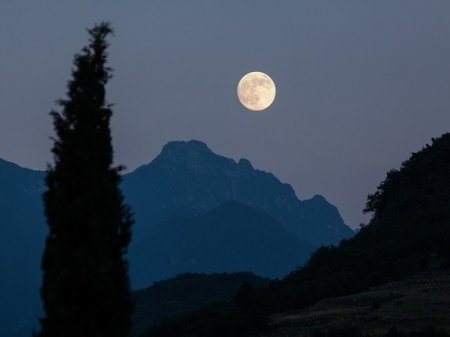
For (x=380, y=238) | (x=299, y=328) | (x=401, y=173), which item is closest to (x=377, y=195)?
(x=401, y=173)

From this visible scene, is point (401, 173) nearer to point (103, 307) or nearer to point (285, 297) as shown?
point (285, 297)

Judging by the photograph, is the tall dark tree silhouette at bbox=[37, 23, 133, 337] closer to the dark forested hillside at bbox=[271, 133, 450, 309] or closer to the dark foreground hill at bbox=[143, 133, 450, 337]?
the dark foreground hill at bbox=[143, 133, 450, 337]

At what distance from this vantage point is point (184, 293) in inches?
5502

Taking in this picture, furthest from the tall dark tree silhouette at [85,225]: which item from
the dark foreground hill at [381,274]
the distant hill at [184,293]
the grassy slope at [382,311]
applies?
the distant hill at [184,293]

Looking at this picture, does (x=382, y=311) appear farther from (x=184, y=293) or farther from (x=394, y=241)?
(x=184, y=293)

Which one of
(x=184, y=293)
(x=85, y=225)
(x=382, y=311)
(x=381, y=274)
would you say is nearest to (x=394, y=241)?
(x=381, y=274)

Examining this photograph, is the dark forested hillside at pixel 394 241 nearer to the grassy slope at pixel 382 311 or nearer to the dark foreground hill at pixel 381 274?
the dark foreground hill at pixel 381 274

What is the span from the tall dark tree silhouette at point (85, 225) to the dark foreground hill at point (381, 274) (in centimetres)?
2490

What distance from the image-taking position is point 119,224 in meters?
22.5

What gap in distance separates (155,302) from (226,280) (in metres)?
13.3

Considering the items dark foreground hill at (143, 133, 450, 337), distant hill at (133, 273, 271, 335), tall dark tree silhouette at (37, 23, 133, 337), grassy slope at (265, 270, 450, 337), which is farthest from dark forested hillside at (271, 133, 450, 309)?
tall dark tree silhouette at (37, 23, 133, 337)

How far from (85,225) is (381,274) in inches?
2162

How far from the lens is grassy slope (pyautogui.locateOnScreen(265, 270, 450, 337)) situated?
47784 mm

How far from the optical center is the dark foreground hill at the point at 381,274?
53.3m
